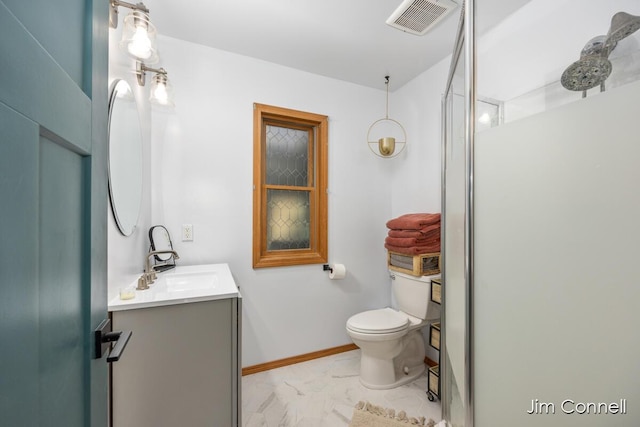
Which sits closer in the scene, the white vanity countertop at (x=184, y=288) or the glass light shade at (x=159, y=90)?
the white vanity countertop at (x=184, y=288)

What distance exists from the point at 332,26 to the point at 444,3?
652mm

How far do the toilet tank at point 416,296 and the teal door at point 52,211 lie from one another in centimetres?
175

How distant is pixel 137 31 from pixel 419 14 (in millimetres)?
1443

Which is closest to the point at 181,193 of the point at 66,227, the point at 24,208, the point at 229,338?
the point at 229,338

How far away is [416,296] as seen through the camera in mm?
1938

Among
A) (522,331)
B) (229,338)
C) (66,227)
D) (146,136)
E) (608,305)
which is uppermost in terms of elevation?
(146,136)

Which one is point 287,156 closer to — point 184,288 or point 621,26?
point 184,288

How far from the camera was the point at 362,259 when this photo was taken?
2.48 m

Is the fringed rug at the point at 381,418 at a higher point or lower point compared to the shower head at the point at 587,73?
lower

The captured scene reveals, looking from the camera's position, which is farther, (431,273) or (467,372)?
(431,273)

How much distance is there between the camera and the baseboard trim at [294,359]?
6.70ft

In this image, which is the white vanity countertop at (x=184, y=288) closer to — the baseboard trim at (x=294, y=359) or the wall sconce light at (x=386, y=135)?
the baseboard trim at (x=294, y=359)

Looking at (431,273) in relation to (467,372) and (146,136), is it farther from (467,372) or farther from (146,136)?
(146,136)

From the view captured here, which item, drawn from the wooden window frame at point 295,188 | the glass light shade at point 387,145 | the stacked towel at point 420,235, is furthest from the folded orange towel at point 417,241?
the glass light shade at point 387,145
